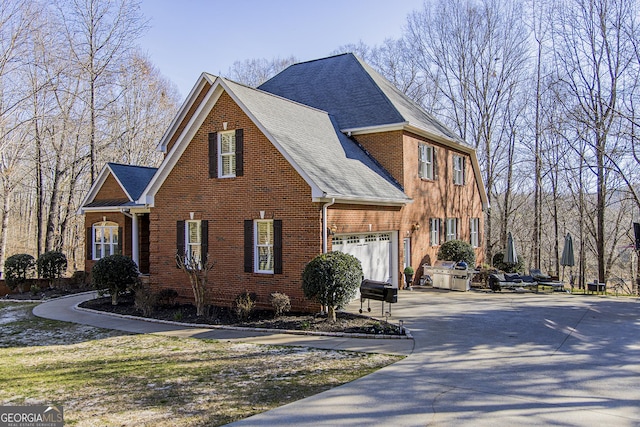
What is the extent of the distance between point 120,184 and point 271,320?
13.0m

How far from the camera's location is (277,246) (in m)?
13.6

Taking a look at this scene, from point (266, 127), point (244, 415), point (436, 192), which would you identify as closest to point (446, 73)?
point (436, 192)

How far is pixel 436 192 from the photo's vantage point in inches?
837

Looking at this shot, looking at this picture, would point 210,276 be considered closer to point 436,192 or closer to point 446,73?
point 436,192

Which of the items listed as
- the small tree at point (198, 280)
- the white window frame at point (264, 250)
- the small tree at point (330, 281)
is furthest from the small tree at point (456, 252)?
the small tree at point (198, 280)

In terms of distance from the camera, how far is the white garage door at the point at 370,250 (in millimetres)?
14828

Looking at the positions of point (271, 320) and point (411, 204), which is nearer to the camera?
point (271, 320)

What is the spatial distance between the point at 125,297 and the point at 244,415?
1281cm

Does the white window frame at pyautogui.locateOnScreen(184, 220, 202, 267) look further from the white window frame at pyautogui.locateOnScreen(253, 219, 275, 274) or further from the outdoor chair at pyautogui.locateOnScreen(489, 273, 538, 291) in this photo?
the outdoor chair at pyautogui.locateOnScreen(489, 273, 538, 291)

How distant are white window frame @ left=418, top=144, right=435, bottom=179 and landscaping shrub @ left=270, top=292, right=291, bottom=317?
375 inches

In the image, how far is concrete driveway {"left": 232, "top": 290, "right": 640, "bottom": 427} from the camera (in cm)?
596

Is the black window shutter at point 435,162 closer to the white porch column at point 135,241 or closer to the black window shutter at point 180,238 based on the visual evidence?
the black window shutter at point 180,238

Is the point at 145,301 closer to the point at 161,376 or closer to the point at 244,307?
the point at 244,307

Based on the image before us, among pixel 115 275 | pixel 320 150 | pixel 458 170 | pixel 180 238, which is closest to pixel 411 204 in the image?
pixel 320 150
